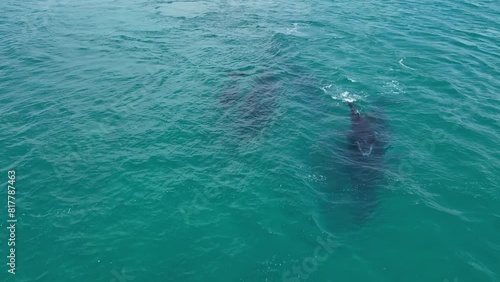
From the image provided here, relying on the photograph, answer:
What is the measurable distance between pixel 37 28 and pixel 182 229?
6152 cm

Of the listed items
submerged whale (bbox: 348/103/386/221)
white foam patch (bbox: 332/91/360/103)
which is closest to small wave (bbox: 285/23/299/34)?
white foam patch (bbox: 332/91/360/103)

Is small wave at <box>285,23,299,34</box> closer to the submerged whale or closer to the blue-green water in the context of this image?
the blue-green water

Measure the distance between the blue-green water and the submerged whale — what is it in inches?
28.1

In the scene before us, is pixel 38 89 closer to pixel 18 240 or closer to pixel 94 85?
pixel 94 85

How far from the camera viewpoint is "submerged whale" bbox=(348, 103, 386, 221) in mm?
33250

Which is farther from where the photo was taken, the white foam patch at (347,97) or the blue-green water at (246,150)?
the white foam patch at (347,97)

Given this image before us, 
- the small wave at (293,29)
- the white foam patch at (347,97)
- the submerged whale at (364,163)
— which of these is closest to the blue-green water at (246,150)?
the white foam patch at (347,97)

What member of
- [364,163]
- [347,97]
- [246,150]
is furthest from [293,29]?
[364,163]

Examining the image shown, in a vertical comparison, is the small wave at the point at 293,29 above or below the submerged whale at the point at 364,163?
above

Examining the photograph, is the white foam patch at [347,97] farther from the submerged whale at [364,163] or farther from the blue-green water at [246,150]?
the submerged whale at [364,163]

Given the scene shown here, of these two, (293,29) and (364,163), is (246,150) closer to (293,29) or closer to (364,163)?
(364,163)

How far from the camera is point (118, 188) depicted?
3528 centimetres

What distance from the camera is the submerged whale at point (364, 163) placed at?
109 ft

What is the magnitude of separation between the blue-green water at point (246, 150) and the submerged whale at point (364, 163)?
71 centimetres
